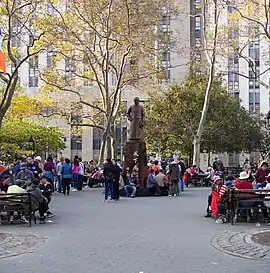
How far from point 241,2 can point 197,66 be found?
26.9ft

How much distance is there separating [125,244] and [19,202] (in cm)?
Answer: 443

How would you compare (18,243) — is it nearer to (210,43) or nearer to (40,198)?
(40,198)

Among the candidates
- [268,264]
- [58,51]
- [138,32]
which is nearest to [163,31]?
[138,32]

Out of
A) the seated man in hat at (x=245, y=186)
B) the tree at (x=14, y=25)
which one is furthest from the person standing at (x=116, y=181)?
the tree at (x=14, y=25)

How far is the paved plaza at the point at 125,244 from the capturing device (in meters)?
9.04

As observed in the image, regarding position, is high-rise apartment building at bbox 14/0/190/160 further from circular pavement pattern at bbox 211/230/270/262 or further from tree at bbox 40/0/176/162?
circular pavement pattern at bbox 211/230/270/262

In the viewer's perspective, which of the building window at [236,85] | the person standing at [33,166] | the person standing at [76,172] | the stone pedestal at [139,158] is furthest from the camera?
the building window at [236,85]

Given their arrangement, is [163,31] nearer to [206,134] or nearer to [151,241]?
[206,134]

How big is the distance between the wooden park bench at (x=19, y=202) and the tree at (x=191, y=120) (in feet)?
101

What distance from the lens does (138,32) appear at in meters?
33.0

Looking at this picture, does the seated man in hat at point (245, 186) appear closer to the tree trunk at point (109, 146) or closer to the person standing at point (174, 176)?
the person standing at point (174, 176)

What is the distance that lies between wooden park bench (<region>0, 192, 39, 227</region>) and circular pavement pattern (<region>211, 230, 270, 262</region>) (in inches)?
199

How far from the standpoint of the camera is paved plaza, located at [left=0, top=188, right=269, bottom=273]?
9039 mm

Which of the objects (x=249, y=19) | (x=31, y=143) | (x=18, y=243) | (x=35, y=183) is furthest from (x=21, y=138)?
(x=18, y=243)
